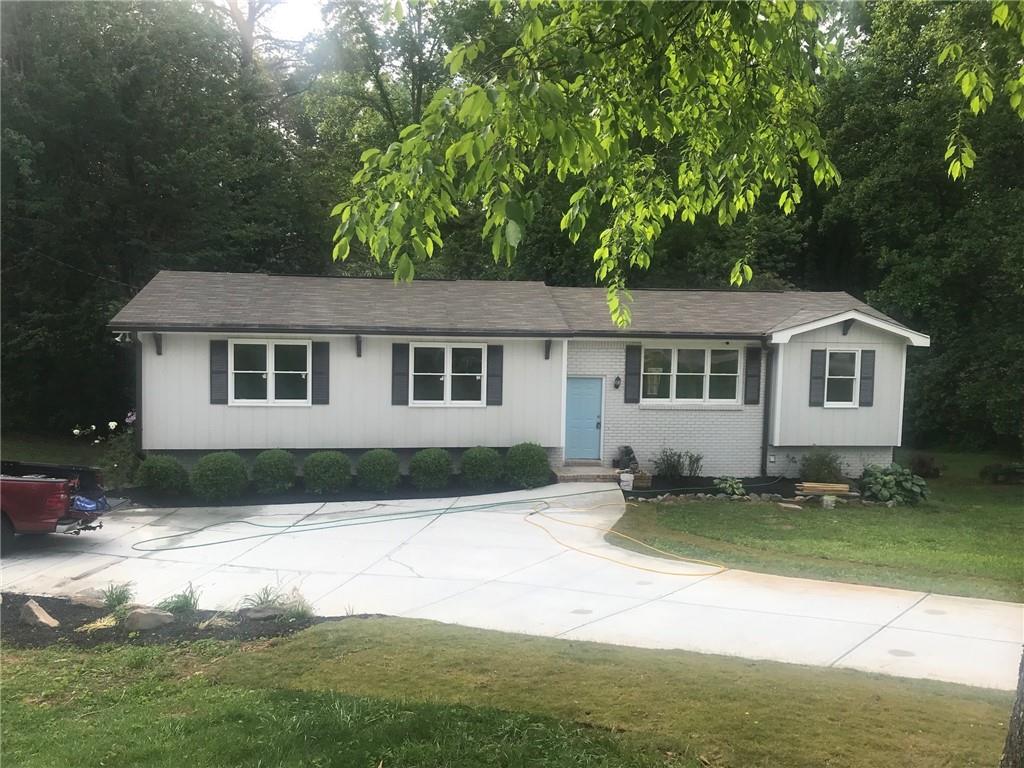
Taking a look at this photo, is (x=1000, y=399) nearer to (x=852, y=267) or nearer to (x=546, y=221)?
(x=852, y=267)

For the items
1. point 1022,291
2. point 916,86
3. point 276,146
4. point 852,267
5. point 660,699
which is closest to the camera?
point 660,699

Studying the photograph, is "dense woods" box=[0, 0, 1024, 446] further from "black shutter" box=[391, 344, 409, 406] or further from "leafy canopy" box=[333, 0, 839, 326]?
"leafy canopy" box=[333, 0, 839, 326]

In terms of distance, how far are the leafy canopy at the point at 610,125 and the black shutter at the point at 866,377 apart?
36.5 ft

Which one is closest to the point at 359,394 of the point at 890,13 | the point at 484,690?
the point at 484,690

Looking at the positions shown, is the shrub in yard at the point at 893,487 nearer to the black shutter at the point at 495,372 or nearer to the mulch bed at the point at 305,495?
the mulch bed at the point at 305,495

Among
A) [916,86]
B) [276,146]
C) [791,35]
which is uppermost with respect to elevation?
[916,86]

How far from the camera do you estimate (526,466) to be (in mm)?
15203

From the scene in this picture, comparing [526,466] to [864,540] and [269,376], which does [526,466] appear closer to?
[269,376]

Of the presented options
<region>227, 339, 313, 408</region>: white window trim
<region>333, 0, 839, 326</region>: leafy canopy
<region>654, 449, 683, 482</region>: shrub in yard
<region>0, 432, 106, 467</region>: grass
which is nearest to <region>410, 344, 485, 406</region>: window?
<region>227, 339, 313, 408</region>: white window trim

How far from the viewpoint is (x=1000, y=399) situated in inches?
808

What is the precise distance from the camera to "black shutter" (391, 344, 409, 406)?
1572 cm

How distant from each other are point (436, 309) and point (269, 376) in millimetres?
3673

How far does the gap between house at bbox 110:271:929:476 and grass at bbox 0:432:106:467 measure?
4.78 m

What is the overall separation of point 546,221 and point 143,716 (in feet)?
75.8
